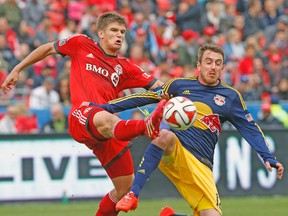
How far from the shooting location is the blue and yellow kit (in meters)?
10.5

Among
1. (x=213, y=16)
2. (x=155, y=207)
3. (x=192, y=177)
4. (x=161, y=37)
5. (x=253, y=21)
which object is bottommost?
(x=155, y=207)

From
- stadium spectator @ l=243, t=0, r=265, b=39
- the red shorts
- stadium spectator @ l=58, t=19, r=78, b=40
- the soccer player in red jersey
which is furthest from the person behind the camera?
stadium spectator @ l=243, t=0, r=265, b=39

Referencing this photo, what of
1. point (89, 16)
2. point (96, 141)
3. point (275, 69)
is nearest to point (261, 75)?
point (275, 69)

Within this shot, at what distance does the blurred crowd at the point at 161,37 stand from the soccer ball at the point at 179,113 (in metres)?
8.36

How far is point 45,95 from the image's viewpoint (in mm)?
18766

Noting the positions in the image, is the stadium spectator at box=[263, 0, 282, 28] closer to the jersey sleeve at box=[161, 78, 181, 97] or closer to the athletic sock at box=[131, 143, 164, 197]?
the jersey sleeve at box=[161, 78, 181, 97]

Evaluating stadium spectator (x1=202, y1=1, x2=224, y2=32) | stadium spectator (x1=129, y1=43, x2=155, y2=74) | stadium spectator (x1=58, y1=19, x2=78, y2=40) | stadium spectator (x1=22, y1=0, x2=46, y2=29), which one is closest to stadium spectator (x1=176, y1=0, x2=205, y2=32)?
stadium spectator (x1=202, y1=1, x2=224, y2=32)

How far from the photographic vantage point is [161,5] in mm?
22922

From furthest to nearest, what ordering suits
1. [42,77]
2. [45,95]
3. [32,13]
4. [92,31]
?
1. [32,13]
2. [92,31]
3. [42,77]
4. [45,95]

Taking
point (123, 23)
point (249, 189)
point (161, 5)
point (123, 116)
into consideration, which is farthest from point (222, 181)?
point (161, 5)

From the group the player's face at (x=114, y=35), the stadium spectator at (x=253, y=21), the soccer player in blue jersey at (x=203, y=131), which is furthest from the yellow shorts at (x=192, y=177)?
the stadium spectator at (x=253, y=21)

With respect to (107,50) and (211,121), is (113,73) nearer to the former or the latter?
(107,50)

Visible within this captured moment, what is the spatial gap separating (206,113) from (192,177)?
0.72m

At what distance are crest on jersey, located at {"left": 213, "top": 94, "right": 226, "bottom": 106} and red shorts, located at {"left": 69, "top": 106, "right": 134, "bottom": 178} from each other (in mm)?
1233
